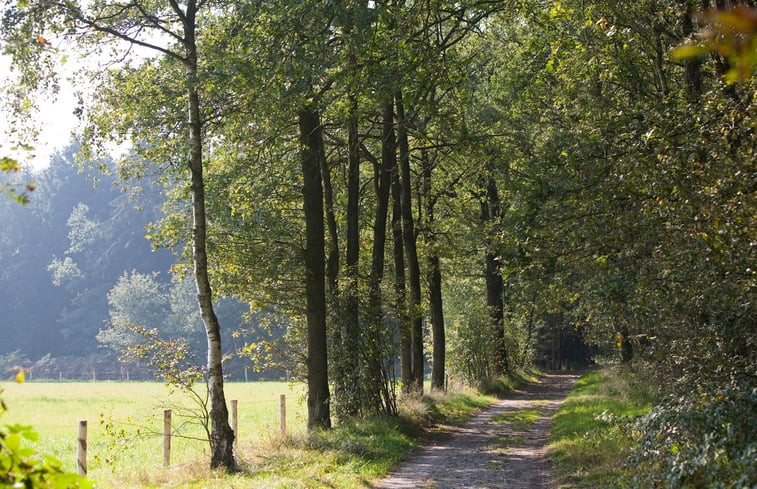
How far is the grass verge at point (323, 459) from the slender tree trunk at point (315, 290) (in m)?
0.81

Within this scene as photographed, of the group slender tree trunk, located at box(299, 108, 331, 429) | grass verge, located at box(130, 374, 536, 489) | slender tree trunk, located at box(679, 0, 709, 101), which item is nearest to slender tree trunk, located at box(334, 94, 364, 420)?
slender tree trunk, located at box(299, 108, 331, 429)

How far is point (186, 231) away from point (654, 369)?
507 inches

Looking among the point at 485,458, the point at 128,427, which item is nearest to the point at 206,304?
the point at 485,458

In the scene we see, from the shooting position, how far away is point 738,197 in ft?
22.4

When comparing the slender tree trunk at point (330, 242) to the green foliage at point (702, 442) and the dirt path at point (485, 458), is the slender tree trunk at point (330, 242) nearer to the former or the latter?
the dirt path at point (485, 458)

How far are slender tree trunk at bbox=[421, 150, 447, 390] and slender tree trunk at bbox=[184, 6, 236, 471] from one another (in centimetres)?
1231

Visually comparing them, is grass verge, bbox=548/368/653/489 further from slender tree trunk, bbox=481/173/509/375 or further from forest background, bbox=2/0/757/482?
→ slender tree trunk, bbox=481/173/509/375

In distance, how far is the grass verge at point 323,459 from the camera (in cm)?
1028

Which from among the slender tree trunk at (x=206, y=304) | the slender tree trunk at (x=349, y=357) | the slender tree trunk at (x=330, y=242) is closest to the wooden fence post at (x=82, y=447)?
the slender tree trunk at (x=206, y=304)

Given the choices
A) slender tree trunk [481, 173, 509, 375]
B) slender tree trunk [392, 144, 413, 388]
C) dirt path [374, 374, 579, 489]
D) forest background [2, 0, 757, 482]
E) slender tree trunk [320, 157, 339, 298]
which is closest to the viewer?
forest background [2, 0, 757, 482]

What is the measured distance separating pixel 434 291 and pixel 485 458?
43.8 ft

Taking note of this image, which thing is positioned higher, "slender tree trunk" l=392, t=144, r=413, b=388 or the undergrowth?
"slender tree trunk" l=392, t=144, r=413, b=388

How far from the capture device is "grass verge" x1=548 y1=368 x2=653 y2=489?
952 centimetres

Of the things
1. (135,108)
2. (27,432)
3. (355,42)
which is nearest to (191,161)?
(135,108)
